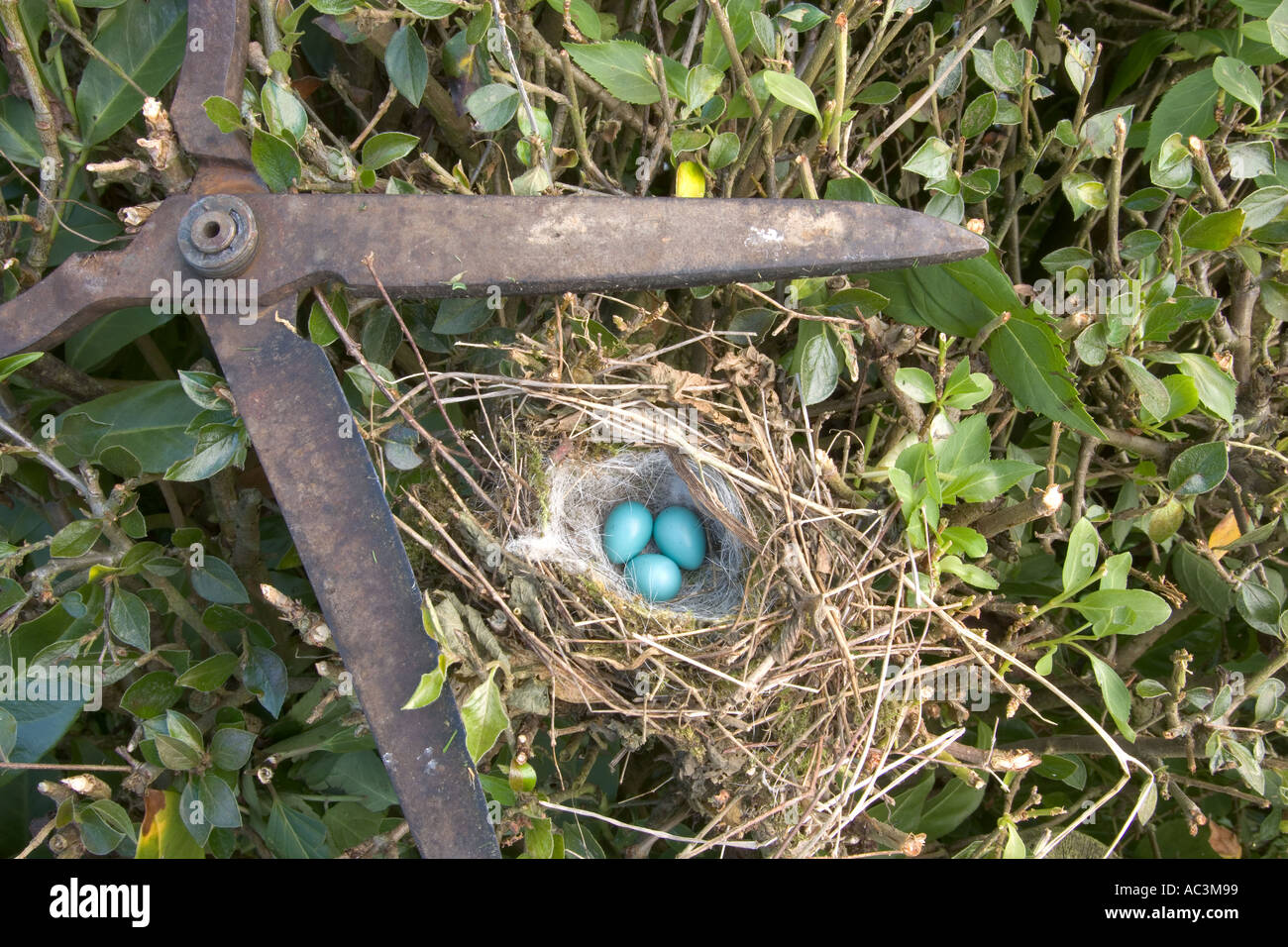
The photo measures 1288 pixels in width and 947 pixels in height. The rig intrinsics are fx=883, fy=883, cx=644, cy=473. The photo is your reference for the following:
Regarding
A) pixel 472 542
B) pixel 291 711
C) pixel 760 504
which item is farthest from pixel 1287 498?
pixel 291 711

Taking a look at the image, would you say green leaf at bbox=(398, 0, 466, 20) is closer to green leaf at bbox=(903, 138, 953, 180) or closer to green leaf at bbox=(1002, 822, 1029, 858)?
green leaf at bbox=(903, 138, 953, 180)

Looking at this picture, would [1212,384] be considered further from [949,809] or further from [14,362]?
[14,362]

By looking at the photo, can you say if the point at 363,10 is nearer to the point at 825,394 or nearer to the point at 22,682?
the point at 825,394

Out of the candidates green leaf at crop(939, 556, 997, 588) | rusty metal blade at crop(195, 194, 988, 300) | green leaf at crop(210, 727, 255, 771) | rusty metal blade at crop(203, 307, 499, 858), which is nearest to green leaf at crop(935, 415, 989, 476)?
green leaf at crop(939, 556, 997, 588)

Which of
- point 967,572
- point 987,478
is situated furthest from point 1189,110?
point 967,572

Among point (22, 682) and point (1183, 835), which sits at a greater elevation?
point (22, 682)

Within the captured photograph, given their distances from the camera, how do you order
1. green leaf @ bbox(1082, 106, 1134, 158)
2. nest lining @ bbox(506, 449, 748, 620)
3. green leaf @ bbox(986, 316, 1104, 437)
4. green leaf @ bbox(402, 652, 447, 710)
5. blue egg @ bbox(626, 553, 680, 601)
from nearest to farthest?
green leaf @ bbox(402, 652, 447, 710), green leaf @ bbox(986, 316, 1104, 437), green leaf @ bbox(1082, 106, 1134, 158), nest lining @ bbox(506, 449, 748, 620), blue egg @ bbox(626, 553, 680, 601)
